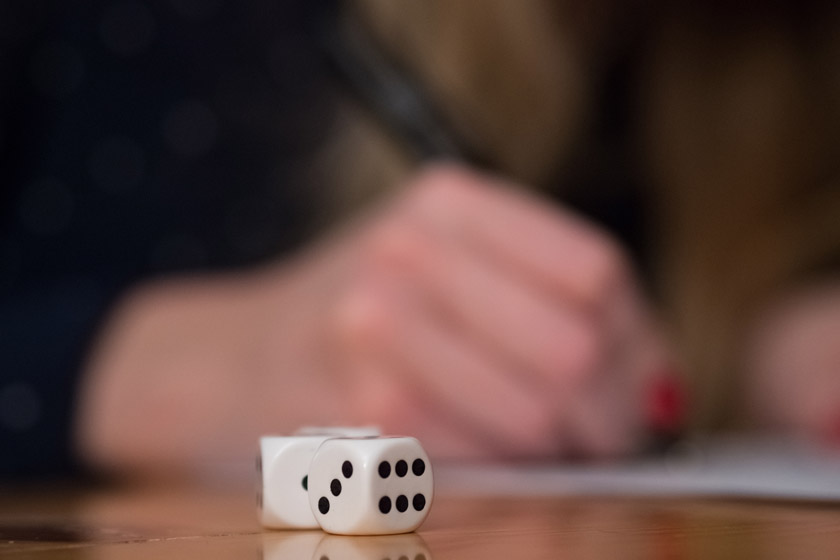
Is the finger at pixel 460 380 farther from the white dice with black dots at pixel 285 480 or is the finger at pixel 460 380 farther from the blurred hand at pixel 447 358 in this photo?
the white dice with black dots at pixel 285 480

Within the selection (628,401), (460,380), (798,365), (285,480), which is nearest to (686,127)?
(798,365)

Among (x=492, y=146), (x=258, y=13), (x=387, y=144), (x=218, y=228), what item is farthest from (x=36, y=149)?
(x=492, y=146)

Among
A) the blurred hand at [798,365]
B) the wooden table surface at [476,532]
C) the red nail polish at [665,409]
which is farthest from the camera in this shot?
the blurred hand at [798,365]

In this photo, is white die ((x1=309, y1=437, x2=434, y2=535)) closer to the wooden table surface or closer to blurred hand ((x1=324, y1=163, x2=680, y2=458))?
the wooden table surface

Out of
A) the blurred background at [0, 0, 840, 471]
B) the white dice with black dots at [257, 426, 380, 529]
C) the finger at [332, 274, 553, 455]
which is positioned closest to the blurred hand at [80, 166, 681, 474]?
the finger at [332, 274, 553, 455]

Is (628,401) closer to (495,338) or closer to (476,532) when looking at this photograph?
(495,338)

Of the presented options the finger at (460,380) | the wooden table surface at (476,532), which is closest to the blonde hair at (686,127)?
the finger at (460,380)
